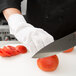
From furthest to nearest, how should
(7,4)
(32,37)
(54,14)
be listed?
1. (54,14)
2. (7,4)
3. (32,37)

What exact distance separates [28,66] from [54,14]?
13.0 inches


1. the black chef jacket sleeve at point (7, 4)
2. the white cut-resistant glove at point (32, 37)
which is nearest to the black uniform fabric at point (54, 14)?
the black chef jacket sleeve at point (7, 4)

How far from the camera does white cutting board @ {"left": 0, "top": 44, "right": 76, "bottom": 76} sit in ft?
1.65

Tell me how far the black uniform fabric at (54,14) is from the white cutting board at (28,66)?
0.62 ft

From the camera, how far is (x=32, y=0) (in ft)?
2.34

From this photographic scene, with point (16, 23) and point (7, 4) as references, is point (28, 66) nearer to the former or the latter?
point (16, 23)

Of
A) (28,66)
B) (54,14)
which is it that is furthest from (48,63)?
(54,14)

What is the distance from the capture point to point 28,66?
543 millimetres

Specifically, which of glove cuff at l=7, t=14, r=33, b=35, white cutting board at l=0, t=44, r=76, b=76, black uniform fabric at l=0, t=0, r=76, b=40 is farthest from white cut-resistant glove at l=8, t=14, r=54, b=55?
black uniform fabric at l=0, t=0, r=76, b=40

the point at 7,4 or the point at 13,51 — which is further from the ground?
the point at 7,4

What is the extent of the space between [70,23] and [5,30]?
0.48m

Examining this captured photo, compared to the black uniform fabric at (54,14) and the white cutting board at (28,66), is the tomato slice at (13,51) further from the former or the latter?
the black uniform fabric at (54,14)

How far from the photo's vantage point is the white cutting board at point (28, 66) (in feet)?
1.65

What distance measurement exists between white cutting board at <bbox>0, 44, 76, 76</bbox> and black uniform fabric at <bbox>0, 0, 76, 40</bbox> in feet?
0.62
